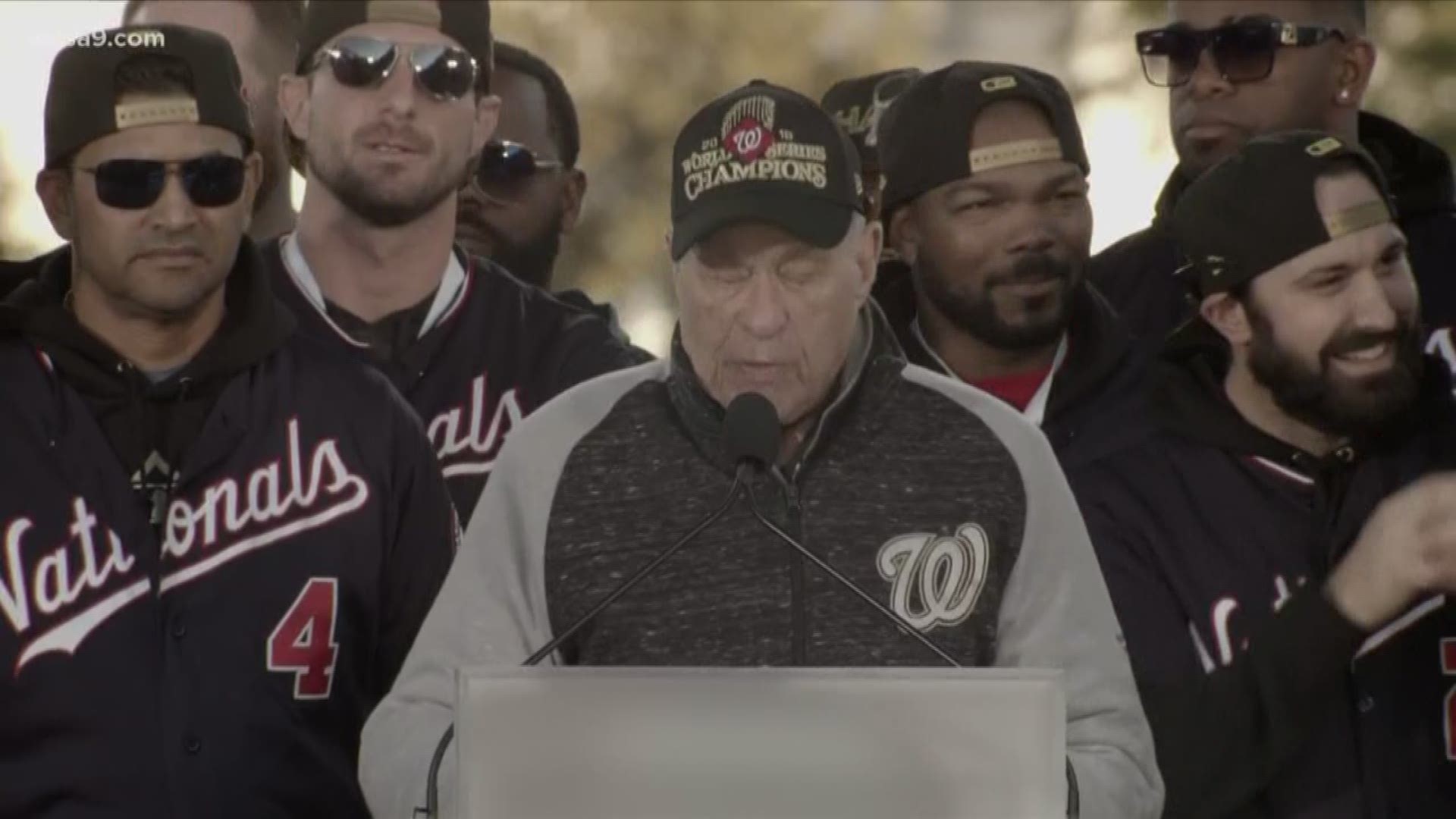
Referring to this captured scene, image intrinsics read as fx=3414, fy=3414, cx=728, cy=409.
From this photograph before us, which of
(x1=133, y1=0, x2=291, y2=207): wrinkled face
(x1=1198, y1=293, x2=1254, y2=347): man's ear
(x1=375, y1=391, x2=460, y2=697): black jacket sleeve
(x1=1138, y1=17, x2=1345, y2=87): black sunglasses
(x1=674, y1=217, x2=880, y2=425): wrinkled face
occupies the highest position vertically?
(x1=133, y1=0, x2=291, y2=207): wrinkled face

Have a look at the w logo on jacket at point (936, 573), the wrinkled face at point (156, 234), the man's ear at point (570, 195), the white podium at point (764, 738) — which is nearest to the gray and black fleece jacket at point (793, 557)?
the w logo on jacket at point (936, 573)

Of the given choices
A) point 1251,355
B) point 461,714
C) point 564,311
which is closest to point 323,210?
point 564,311

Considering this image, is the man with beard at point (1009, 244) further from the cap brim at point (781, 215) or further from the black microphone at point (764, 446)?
the black microphone at point (764, 446)

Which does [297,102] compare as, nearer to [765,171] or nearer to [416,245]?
[416,245]

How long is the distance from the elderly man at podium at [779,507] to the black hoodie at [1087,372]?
3.68ft

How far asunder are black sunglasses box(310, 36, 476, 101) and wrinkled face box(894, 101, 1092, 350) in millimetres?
841

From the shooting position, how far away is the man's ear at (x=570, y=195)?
22.9 feet

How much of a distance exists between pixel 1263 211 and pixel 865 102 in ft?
5.38

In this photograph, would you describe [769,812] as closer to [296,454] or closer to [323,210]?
[296,454]

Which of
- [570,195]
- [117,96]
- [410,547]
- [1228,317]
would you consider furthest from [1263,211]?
[570,195]

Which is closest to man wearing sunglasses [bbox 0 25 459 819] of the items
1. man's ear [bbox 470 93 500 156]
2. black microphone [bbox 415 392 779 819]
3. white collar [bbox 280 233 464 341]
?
white collar [bbox 280 233 464 341]

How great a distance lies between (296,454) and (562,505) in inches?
36.2

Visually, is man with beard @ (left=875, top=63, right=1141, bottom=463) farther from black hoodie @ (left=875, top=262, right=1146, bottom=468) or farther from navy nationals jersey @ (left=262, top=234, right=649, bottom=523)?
navy nationals jersey @ (left=262, top=234, right=649, bottom=523)

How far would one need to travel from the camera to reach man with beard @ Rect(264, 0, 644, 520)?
581 centimetres
